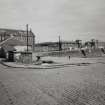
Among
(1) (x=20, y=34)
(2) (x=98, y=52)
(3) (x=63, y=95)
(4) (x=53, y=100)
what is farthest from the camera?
(1) (x=20, y=34)

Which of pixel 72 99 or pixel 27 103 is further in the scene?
pixel 72 99

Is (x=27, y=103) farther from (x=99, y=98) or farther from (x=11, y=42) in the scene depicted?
(x=11, y=42)

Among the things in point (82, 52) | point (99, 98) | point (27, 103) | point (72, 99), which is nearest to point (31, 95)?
point (27, 103)

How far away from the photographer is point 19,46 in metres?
41.4

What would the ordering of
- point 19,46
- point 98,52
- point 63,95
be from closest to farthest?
1. point 63,95
2. point 19,46
3. point 98,52

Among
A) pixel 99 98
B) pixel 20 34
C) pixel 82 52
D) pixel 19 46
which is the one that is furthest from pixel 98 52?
pixel 20 34

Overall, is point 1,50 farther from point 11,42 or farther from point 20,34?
point 20,34

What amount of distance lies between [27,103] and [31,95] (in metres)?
1.05

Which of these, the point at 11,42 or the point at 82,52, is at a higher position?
the point at 11,42

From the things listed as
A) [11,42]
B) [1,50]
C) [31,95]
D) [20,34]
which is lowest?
[31,95]

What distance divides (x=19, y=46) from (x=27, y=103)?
37.7 m

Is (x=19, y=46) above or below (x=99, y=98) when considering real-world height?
above

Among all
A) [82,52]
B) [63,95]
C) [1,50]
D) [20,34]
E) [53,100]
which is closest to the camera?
[53,100]

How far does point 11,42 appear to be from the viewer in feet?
136
